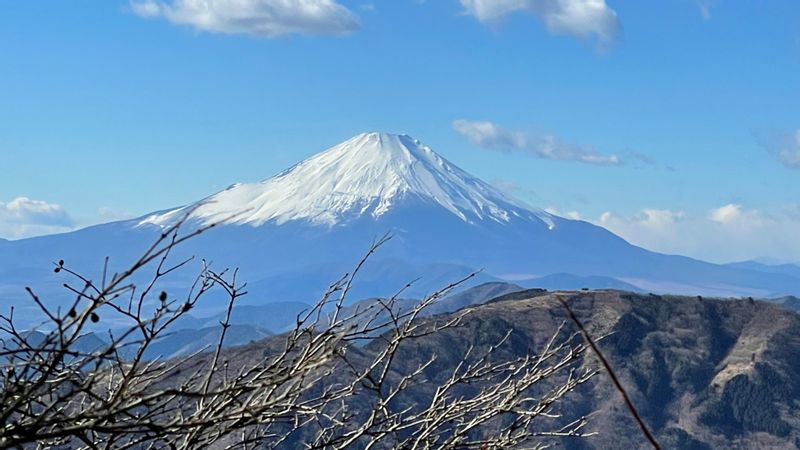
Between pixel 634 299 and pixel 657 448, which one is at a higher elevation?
pixel 634 299

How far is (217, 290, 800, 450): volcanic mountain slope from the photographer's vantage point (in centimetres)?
6219

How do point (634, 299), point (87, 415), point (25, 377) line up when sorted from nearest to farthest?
1. point (87, 415)
2. point (25, 377)
3. point (634, 299)

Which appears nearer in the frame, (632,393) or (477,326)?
(632,393)

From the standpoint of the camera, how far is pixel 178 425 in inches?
139

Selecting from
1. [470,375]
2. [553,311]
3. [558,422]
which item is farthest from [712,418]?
[470,375]

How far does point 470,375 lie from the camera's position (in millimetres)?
6379

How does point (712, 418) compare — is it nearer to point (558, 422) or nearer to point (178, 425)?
point (558, 422)

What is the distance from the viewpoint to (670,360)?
229 feet

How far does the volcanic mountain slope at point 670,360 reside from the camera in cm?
6219

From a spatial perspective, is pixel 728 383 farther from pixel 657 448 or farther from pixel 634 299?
pixel 657 448

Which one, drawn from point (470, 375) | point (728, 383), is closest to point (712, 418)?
point (728, 383)

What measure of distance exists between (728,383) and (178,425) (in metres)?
65.7

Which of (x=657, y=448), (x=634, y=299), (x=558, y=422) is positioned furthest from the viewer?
(x=634, y=299)

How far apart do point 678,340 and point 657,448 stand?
7202cm
